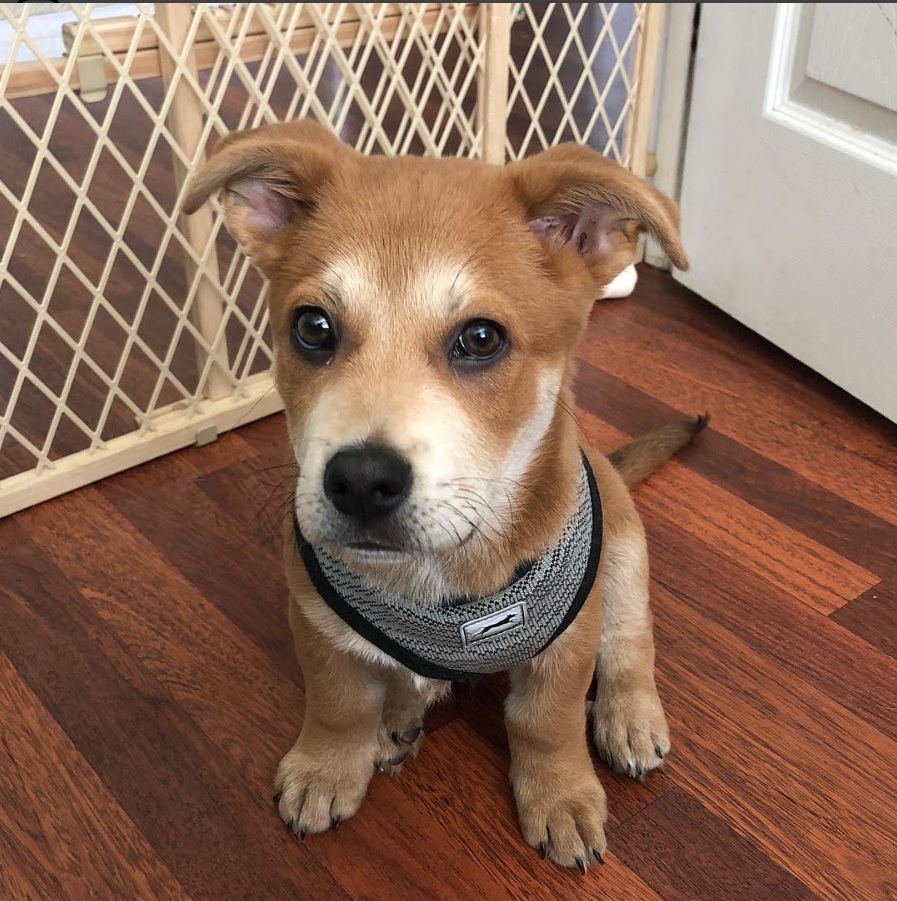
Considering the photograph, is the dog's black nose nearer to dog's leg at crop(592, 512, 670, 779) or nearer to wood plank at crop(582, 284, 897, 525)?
dog's leg at crop(592, 512, 670, 779)

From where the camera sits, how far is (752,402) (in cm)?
248

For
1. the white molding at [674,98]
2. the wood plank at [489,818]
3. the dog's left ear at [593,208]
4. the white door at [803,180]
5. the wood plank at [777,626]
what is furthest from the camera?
the white molding at [674,98]

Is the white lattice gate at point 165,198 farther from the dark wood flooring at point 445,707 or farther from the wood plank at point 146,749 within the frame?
the wood plank at point 146,749

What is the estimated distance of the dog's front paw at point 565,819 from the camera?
4.84 feet

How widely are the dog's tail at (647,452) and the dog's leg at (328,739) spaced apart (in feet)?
2.37

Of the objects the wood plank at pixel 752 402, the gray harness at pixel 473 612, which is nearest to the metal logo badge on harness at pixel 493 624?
the gray harness at pixel 473 612

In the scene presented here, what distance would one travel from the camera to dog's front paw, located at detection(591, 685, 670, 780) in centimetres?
160

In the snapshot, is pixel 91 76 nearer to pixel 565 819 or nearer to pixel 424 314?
pixel 424 314

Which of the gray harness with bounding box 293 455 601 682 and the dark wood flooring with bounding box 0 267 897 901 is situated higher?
the gray harness with bounding box 293 455 601 682

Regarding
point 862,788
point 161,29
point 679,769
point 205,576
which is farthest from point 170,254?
point 862,788

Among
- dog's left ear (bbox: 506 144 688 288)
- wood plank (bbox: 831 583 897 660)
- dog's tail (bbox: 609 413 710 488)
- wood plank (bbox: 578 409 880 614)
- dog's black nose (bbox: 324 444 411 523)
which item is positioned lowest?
wood plank (bbox: 578 409 880 614)

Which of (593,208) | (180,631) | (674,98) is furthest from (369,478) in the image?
(674,98)

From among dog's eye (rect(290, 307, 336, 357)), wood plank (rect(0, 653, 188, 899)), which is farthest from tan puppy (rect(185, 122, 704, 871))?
wood plank (rect(0, 653, 188, 899))

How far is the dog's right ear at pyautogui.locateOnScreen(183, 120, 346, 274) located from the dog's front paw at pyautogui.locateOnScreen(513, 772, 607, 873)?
2.82 feet
